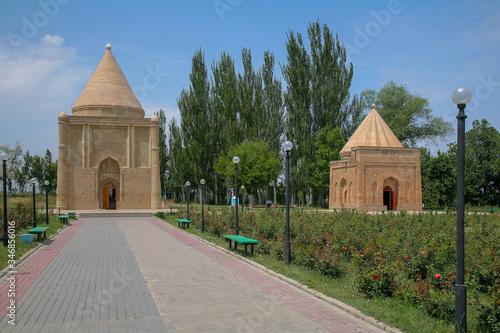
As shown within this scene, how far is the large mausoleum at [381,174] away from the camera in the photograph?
31.7m

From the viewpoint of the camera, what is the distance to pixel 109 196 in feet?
112

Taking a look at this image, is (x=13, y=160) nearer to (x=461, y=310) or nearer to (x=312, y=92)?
(x=312, y=92)

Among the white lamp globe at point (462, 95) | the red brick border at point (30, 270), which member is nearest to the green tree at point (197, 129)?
the red brick border at point (30, 270)

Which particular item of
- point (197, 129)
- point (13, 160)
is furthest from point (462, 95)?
point (13, 160)

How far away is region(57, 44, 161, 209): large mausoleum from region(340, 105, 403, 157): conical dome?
16.0m

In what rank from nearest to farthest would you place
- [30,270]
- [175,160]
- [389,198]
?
[30,270]
[389,198]
[175,160]

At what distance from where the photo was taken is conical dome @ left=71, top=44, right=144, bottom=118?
3419cm

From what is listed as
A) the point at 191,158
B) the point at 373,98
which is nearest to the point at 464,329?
the point at 191,158

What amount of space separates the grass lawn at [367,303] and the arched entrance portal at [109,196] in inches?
1047

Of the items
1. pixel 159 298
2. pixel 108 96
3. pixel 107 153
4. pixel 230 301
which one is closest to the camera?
pixel 230 301

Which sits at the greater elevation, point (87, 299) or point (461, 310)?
point (461, 310)

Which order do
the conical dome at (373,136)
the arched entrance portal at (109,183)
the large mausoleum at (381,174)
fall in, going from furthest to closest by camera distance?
Result: 1. the arched entrance portal at (109,183)
2. the conical dome at (373,136)
3. the large mausoleum at (381,174)

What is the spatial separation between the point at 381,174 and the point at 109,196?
2110cm

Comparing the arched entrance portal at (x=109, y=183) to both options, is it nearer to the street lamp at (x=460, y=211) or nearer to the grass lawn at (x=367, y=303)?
the grass lawn at (x=367, y=303)
